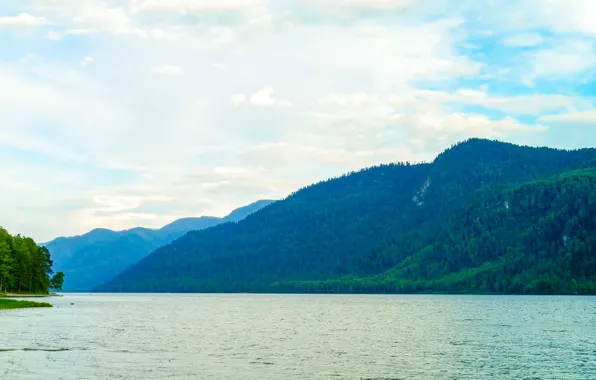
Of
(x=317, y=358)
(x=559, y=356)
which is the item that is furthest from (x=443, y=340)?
(x=317, y=358)

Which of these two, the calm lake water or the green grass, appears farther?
the green grass

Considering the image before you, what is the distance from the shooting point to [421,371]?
236 ft

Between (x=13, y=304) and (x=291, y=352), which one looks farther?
(x=13, y=304)

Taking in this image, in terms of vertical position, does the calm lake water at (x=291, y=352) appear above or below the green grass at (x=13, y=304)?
below

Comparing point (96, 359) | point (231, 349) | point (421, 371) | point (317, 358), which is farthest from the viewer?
point (231, 349)

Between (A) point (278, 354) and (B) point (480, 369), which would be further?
(A) point (278, 354)

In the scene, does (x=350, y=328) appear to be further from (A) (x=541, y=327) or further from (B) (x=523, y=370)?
(B) (x=523, y=370)

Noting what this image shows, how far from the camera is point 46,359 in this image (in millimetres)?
74438

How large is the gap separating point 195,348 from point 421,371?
→ 32997 millimetres

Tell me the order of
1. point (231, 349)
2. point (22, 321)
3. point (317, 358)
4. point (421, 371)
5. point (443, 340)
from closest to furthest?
point (421, 371)
point (317, 358)
point (231, 349)
point (443, 340)
point (22, 321)

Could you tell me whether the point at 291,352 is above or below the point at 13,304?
below

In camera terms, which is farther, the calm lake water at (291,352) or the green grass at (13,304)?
the green grass at (13,304)

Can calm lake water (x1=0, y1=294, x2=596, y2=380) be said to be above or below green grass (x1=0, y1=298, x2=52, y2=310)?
below

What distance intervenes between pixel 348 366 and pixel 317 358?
8.05 metres
